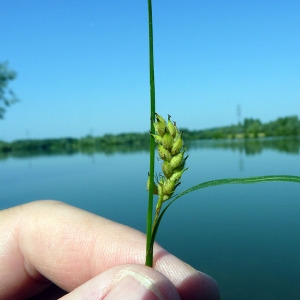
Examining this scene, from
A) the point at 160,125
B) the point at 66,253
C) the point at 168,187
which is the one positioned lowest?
the point at 66,253

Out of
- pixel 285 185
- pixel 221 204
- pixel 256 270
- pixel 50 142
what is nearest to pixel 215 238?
pixel 256 270

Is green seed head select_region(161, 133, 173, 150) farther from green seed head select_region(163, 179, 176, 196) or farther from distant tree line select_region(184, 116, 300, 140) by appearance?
distant tree line select_region(184, 116, 300, 140)

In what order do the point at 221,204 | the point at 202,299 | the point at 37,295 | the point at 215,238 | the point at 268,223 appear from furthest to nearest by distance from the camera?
1. the point at 221,204
2. the point at 268,223
3. the point at 215,238
4. the point at 37,295
5. the point at 202,299

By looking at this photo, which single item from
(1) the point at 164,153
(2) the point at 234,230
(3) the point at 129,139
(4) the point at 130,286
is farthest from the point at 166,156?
(3) the point at 129,139

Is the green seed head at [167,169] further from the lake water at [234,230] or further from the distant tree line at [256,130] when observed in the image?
the distant tree line at [256,130]

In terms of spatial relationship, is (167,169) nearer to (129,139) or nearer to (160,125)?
(160,125)

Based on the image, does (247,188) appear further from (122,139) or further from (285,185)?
(122,139)
